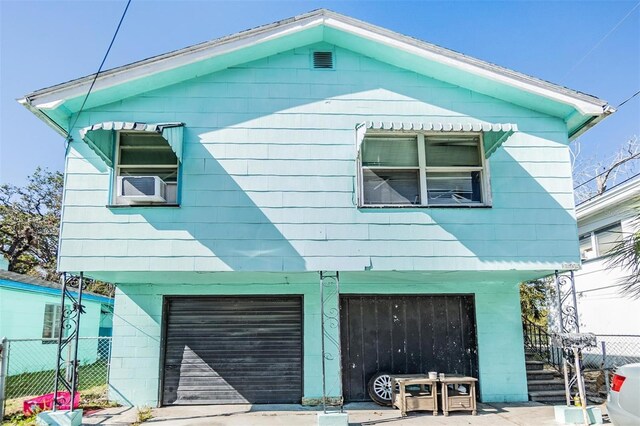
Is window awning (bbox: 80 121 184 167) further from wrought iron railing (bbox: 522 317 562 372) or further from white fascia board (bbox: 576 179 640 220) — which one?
white fascia board (bbox: 576 179 640 220)

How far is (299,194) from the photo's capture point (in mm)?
7367

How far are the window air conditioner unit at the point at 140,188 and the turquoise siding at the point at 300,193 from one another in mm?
243

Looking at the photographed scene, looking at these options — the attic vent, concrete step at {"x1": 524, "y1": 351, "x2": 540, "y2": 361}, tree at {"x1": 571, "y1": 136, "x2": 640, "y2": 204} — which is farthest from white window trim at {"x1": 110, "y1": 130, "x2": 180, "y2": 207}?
tree at {"x1": 571, "y1": 136, "x2": 640, "y2": 204}

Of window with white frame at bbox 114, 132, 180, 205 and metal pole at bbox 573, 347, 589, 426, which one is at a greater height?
window with white frame at bbox 114, 132, 180, 205

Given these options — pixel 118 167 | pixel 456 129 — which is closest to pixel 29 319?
pixel 118 167

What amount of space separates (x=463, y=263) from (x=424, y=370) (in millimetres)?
2641

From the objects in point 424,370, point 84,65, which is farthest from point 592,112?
point 84,65

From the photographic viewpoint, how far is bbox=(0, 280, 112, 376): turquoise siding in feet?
41.3

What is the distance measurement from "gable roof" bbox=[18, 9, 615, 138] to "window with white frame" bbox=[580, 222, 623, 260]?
5.36m

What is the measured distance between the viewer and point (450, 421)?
7.28m

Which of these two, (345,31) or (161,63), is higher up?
(345,31)

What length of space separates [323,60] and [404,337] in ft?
16.9

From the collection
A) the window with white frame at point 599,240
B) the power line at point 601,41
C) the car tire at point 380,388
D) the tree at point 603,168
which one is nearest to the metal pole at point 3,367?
the car tire at point 380,388

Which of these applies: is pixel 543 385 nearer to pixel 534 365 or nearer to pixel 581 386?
pixel 534 365
